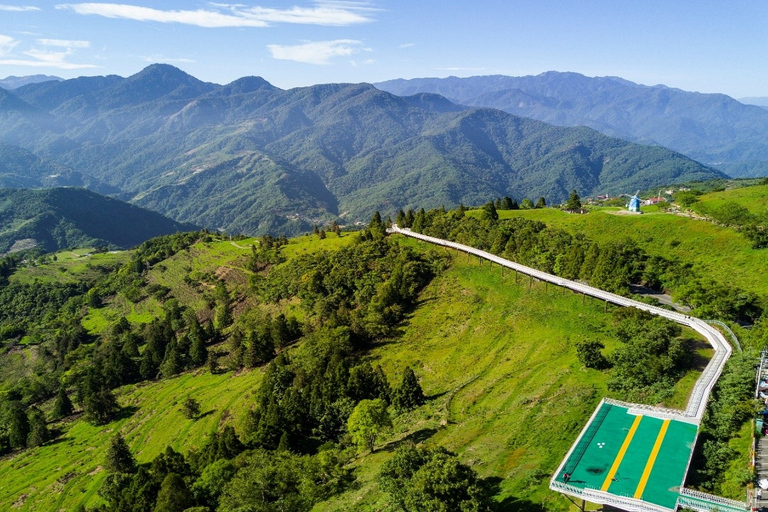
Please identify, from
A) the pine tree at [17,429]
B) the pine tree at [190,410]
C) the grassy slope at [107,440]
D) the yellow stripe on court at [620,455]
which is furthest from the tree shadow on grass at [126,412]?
the yellow stripe on court at [620,455]

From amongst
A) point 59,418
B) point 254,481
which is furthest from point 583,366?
point 59,418

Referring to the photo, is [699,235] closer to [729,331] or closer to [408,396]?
[729,331]

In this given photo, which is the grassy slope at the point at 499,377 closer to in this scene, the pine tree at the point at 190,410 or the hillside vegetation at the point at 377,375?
the hillside vegetation at the point at 377,375

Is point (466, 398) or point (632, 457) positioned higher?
point (632, 457)

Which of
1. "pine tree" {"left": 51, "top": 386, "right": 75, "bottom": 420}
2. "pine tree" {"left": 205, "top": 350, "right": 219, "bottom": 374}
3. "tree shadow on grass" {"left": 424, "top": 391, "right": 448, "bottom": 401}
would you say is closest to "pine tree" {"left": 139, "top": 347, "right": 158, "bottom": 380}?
→ "pine tree" {"left": 51, "top": 386, "right": 75, "bottom": 420}

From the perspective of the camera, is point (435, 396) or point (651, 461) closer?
point (651, 461)

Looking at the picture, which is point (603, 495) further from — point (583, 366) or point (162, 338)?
point (162, 338)

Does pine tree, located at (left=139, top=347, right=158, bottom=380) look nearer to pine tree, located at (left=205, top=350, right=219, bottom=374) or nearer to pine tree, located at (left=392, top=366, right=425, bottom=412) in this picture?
pine tree, located at (left=205, top=350, right=219, bottom=374)

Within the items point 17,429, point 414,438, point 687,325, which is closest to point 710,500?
point 414,438
